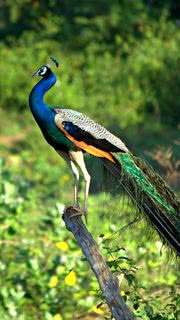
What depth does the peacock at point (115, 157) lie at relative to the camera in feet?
13.2

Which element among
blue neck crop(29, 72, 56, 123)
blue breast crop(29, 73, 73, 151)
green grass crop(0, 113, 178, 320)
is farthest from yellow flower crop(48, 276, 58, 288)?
blue neck crop(29, 72, 56, 123)

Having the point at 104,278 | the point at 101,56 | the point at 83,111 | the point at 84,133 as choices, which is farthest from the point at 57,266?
the point at 101,56

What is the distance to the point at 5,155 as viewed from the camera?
389 inches

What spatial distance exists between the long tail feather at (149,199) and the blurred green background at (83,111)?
110 mm

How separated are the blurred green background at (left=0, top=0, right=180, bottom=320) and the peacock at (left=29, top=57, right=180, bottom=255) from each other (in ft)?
0.40

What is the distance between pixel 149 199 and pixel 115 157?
0.81 ft

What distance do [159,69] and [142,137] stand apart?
1449mm

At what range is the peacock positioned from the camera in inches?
158

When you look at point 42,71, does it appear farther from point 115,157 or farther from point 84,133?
point 115,157

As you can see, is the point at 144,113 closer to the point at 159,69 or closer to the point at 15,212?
the point at 159,69

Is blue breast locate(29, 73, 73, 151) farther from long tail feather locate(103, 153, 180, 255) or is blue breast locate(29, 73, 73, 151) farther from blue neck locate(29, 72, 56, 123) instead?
long tail feather locate(103, 153, 180, 255)

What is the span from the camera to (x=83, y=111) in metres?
10.6

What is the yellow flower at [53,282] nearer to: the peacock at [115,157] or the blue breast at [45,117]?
the peacock at [115,157]

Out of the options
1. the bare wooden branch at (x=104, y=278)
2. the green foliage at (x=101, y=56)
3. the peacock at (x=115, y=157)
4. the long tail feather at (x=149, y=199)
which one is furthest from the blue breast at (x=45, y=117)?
the green foliage at (x=101, y=56)
